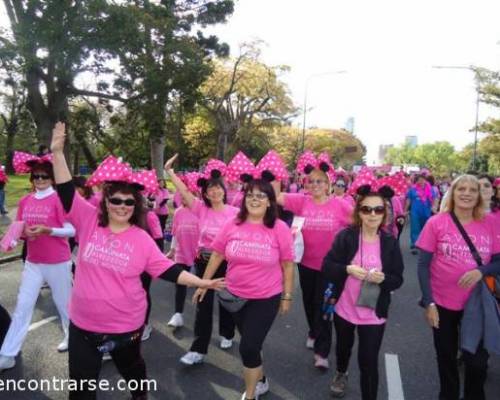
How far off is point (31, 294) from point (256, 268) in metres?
2.14

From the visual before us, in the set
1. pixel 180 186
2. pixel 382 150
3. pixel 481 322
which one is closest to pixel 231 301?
pixel 180 186

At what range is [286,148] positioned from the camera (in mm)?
49031

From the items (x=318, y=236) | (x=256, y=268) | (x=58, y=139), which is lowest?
(x=256, y=268)

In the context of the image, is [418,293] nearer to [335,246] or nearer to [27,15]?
[335,246]

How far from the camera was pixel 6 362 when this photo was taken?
13.0ft

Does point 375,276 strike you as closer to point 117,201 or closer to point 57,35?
point 117,201

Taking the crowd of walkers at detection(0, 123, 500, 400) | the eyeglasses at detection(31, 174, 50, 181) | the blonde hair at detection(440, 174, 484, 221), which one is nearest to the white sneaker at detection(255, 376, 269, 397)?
the crowd of walkers at detection(0, 123, 500, 400)

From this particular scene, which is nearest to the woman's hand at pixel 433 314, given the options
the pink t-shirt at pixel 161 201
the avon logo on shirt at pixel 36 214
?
the avon logo on shirt at pixel 36 214

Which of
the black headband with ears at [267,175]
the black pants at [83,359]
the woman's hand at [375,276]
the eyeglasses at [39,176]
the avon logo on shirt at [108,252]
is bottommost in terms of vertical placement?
the black pants at [83,359]

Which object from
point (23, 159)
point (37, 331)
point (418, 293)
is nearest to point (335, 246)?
point (23, 159)

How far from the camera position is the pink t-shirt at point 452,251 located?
3.31 metres

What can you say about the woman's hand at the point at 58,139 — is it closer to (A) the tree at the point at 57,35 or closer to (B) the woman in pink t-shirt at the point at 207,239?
(B) the woman in pink t-shirt at the point at 207,239

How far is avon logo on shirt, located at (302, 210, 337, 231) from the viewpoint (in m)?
4.45

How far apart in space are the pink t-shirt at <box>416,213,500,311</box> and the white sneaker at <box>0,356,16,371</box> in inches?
142
